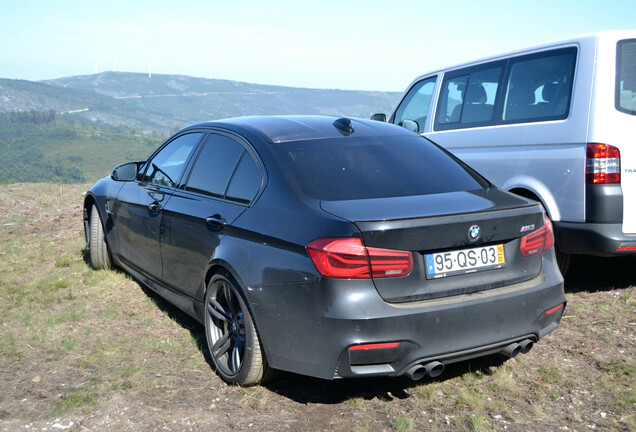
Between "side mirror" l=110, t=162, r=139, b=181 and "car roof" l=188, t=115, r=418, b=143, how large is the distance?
4.35 feet

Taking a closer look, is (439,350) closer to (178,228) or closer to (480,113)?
(178,228)

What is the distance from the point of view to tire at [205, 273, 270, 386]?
11.0ft

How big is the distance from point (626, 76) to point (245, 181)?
3.14 metres

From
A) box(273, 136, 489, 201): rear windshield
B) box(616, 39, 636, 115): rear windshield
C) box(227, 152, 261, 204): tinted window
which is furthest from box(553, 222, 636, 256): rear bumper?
box(227, 152, 261, 204): tinted window

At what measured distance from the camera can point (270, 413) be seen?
330cm

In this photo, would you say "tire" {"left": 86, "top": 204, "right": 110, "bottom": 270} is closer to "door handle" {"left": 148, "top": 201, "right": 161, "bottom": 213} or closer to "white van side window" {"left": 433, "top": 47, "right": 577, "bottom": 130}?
"door handle" {"left": 148, "top": 201, "right": 161, "bottom": 213}

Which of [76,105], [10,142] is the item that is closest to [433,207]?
[10,142]

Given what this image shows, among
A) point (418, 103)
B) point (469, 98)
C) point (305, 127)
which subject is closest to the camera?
point (305, 127)

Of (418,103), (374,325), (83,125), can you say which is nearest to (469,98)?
(418,103)

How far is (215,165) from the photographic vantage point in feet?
13.4

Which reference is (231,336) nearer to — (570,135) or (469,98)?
(570,135)

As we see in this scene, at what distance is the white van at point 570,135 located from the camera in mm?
4672

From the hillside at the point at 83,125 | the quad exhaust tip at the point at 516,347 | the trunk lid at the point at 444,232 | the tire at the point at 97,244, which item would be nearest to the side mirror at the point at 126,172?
the tire at the point at 97,244

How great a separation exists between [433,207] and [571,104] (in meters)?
2.53
